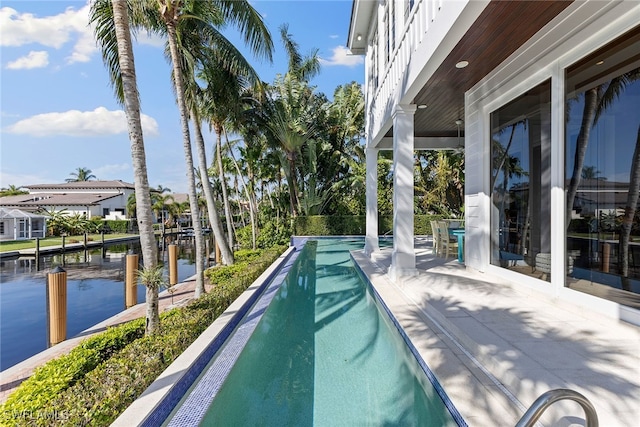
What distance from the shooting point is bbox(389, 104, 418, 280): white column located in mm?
6715

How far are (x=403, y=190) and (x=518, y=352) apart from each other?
402cm

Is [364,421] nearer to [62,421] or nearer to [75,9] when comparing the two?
[62,421]

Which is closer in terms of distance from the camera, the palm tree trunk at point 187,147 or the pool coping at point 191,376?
the pool coping at point 191,376

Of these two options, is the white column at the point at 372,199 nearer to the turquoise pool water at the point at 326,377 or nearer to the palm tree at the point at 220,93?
the palm tree at the point at 220,93

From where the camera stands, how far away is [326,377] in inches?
145

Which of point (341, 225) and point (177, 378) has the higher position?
point (341, 225)

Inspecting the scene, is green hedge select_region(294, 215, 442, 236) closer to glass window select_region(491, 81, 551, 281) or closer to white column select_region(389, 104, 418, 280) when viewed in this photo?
white column select_region(389, 104, 418, 280)

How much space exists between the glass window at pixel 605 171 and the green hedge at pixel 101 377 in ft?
16.8

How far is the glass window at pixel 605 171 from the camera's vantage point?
13.1ft

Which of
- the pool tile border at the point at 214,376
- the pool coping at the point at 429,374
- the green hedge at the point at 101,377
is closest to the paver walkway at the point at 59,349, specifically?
the green hedge at the point at 101,377

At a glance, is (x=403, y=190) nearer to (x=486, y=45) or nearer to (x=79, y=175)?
(x=486, y=45)

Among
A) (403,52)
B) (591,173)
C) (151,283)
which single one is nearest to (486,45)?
(403,52)

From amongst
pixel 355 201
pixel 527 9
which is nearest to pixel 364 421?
pixel 527 9

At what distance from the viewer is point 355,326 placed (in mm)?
5254
